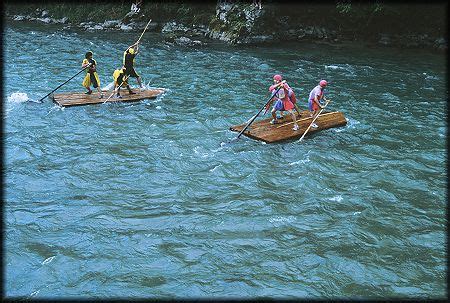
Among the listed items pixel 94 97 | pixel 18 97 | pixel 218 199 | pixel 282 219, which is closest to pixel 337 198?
pixel 282 219

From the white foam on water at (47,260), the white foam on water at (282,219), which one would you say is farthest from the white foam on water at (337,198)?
the white foam on water at (47,260)

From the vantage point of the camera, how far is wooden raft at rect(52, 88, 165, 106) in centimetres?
1708

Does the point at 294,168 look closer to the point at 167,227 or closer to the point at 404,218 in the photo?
the point at 404,218

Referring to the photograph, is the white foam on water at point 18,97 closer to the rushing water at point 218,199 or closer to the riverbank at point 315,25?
the rushing water at point 218,199

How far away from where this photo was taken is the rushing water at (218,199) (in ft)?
27.5

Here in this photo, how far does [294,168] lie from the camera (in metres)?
12.6

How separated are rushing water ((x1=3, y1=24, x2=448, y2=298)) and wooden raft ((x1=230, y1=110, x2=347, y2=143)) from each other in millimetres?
298

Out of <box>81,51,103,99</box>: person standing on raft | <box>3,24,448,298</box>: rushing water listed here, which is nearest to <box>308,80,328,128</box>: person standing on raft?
<box>3,24,448,298</box>: rushing water

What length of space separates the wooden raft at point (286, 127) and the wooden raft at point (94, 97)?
501 centimetres

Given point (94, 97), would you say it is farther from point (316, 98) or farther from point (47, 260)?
point (47, 260)

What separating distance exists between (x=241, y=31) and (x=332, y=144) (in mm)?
18460

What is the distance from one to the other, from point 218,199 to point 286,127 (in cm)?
480

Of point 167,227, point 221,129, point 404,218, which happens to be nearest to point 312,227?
point 404,218

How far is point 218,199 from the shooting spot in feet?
36.2
